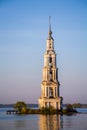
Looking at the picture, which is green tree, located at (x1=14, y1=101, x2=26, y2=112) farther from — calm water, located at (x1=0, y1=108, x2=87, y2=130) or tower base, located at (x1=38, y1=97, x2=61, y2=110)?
calm water, located at (x1=0, y1=108, x2=87, y2=130)

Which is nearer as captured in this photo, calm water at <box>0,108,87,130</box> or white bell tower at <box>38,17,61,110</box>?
calm water at <box>0,108,87,130</box>

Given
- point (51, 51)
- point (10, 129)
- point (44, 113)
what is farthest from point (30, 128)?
point (51, 51)

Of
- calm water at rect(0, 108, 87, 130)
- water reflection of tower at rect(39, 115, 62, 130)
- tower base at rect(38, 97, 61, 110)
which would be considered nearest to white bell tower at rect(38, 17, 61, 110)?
tower base at rect(38, 97, 61, 110)

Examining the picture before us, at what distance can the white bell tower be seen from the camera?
393ft

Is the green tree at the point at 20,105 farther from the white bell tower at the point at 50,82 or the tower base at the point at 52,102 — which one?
the tower base at the point at 52,102

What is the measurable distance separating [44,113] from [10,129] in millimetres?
50712

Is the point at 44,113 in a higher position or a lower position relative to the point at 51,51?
lower

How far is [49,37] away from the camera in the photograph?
124000 mm

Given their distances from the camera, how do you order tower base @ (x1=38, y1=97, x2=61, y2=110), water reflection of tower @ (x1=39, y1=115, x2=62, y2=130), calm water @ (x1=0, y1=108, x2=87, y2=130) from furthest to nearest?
1. tower base @ (x1=38, y1=97, x2=61, y2=110)
2. calm water @ (x1=0, y1=108, x2=87, y2=130)
3. water reflection of tower @ (x1=39, y1=115, x2=62, y2=130)

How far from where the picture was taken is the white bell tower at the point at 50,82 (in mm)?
119688

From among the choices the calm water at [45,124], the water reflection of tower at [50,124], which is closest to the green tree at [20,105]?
the calm water at [45,124]

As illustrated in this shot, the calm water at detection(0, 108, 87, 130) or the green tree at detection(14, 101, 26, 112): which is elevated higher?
the green tree at detection(14, 101, 26, 112)

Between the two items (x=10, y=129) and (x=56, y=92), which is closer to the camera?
(x=10, y=129)

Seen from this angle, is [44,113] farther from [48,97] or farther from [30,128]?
[30,128]
